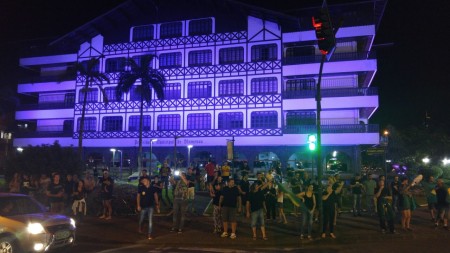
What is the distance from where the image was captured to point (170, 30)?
40.1 m

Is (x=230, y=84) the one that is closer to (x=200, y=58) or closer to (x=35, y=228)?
(x=200, y=58)

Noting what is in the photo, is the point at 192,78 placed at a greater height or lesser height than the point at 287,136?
greater

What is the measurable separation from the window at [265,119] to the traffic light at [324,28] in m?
26.1

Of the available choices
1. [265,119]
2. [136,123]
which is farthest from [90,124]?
[265,119]

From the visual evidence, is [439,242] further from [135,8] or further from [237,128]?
[135,8]

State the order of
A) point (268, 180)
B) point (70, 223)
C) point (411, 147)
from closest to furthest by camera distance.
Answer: point (70, 223) < point (268, 180) < point (411, 147)

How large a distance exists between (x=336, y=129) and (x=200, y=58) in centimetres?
1551

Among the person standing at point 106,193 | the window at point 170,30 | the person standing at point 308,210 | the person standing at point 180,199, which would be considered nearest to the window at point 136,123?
the window at point 170,30

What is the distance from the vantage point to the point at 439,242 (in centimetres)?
1177

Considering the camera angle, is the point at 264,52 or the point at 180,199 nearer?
the point at 180,199

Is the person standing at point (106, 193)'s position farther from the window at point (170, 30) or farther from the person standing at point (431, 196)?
the window at point (170, 30)

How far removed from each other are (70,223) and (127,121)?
3176 cm

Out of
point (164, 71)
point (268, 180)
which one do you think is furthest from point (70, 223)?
point (164, 71)

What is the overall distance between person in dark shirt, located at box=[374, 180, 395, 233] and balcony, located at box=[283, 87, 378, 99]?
23.0 meters
